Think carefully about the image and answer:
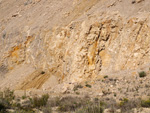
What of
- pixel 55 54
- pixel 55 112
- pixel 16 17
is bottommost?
pixel 55 112

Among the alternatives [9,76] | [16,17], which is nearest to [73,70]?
[9,76]

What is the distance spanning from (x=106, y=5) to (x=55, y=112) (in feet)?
46.9

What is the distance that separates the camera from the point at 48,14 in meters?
24.1

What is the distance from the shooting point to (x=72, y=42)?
17688 mm

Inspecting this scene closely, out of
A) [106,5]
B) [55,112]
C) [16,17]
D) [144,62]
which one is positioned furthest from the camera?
[16,17]

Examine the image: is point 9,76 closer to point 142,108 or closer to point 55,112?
point 55,112

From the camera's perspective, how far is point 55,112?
253 inches

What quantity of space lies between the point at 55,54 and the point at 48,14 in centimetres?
701

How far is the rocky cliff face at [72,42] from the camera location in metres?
14.1

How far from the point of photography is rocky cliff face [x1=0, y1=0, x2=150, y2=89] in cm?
1409

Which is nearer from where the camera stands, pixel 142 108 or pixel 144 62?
pixel 142 108

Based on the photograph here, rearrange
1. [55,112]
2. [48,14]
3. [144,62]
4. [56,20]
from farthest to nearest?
[48,14] < [56,20] < [144,62] < [55,112]

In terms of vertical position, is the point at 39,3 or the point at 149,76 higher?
the point at 39,3

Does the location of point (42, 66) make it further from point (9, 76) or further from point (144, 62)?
point (144, 62)
